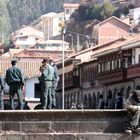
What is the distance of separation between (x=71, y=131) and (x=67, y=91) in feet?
293

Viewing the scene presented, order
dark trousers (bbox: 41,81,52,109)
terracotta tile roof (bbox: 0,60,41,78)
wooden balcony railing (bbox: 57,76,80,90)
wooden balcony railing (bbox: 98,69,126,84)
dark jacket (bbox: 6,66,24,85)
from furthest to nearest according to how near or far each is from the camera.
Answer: wooden balcony railing (bbox: 57,76,80,90) → terracotta tile roof (bbox: 0,60,41,78) → wooden balcony railing (bbox: 98,69,126,84) → dark jacket (bbox: 6,66,24,85) → dark trousers (bbox: 41,81,52,109)

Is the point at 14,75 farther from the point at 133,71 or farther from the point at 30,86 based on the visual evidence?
the point at 30,86

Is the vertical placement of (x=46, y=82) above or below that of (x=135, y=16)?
below

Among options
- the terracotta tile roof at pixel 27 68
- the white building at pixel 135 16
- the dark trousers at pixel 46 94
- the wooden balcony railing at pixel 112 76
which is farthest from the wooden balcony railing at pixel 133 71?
the white building at pixel 135 16

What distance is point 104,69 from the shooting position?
299 feet

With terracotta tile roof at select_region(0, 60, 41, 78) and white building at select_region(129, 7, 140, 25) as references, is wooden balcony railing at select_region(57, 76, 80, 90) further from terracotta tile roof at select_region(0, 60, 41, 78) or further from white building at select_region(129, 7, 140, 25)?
white building at select_region(129, 7, 140, 25)

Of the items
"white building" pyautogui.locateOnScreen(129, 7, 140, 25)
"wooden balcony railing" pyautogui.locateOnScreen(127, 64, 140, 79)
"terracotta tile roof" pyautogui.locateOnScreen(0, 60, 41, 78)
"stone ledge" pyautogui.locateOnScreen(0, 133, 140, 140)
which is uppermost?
"white building" pyautogui.locateOnScreen(129, 7, 140, 25)

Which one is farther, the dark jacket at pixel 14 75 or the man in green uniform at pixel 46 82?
the dark jacket at pixel 14 75

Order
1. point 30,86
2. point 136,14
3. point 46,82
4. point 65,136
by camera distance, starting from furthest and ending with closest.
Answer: point 136,14
point 30,86
point 46,82
point 65,136

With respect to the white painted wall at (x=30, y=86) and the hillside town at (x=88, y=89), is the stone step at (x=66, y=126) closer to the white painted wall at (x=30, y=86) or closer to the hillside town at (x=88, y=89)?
the hillside town at (x=88, y=89)

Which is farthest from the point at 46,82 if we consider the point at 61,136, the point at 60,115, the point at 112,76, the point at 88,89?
the point at 88,89

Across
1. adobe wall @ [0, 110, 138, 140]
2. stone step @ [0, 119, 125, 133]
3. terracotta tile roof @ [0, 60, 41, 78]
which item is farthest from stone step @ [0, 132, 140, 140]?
terracotta tile roof @ [0, 60, 41, 78]

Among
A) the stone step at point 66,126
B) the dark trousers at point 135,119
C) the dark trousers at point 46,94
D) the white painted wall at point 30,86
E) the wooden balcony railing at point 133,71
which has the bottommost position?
the stone step at point 66,126

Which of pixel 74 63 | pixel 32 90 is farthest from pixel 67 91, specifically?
pixel 32 90
